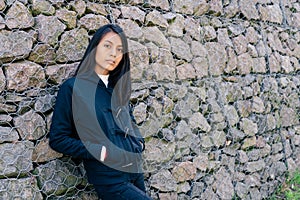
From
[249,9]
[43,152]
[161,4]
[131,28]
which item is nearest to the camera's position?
[43,152]

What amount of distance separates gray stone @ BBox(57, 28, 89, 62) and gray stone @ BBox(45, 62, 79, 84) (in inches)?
1.7

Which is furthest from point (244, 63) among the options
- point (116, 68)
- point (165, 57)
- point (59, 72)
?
point (59, 72)

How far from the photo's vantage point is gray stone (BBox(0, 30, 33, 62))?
2158 mm

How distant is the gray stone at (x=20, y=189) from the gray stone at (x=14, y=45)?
0.62 metres

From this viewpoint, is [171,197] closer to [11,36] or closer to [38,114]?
[38,114]

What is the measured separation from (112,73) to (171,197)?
1.12 m

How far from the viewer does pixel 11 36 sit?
86.2 inches

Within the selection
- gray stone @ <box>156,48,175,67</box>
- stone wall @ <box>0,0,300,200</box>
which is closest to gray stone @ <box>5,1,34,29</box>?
stone wall @ <box>0,0,300,200</box>

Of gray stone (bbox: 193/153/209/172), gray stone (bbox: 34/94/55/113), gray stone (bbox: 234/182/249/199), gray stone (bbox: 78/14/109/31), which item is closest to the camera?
gray stone (bbox: 34/94/55/113)

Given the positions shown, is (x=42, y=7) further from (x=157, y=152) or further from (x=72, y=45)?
(x=157, y=152)

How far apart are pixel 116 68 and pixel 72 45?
338 millimetres

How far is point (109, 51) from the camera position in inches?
87.9

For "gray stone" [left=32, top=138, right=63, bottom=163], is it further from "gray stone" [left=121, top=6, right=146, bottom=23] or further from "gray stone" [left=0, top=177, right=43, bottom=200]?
"gray stone" [left=121, top=6, right=146, bottom=23]

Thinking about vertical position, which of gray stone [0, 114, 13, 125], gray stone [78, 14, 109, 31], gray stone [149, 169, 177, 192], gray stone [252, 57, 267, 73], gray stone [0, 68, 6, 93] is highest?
gray stone [78, 14, 109, 31]
